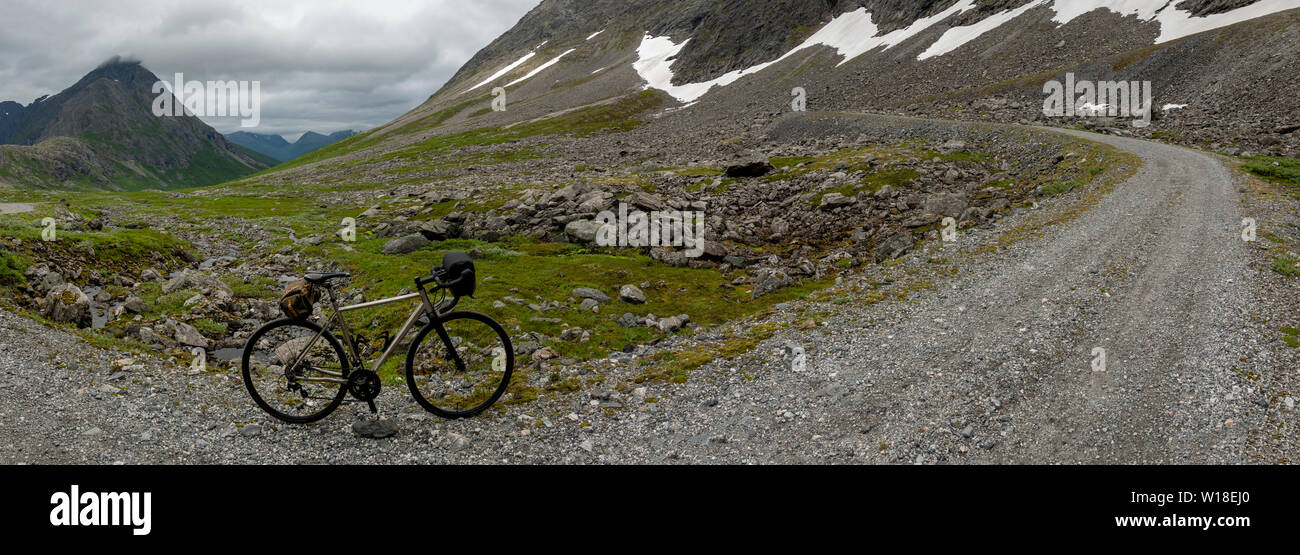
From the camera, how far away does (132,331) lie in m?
16.1

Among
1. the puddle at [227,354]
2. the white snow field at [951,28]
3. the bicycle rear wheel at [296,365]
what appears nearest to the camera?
the bicycle rear wheel at [296,365]

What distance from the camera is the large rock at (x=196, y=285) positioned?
906 inches

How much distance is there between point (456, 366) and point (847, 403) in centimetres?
774

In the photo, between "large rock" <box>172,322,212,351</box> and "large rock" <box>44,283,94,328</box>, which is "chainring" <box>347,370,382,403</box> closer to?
"large rock" <box>172,322,212,351</box>

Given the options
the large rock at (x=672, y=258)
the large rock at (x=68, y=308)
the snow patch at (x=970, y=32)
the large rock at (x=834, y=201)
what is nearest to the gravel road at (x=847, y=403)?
the large rock at (x=68, y=308)

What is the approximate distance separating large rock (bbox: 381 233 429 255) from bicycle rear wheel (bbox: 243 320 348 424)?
23.5 meters

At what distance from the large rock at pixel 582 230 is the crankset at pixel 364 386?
68.5ft

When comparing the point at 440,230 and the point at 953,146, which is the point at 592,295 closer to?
the point at 440,230

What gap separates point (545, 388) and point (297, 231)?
47.1 m

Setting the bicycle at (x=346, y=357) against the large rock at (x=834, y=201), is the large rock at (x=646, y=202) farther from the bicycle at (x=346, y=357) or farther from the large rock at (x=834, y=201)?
the bicycle at (x=346, y=357)

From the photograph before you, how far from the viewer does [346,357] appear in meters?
9.88

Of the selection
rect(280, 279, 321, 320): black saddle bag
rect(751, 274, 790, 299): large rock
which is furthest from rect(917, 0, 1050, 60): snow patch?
rect(280, 279, 321, 320): black saddle bag

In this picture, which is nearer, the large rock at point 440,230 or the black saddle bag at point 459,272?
the black saddle bag at point 459,272
